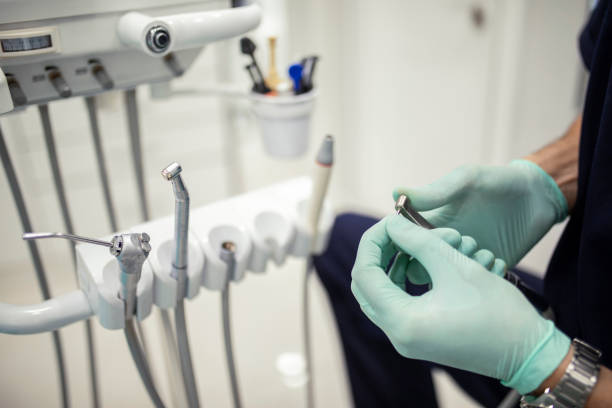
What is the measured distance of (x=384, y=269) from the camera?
56 centimetres

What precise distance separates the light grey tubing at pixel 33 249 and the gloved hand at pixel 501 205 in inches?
19.4

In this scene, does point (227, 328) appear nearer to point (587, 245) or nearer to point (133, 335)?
point (133, 335)

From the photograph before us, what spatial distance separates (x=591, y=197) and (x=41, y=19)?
673mm

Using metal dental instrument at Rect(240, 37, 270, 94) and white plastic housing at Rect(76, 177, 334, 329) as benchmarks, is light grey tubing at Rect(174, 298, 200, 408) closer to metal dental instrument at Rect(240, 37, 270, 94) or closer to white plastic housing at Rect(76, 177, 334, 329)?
white plastic housing at Rect(76, 177, 334, 329)

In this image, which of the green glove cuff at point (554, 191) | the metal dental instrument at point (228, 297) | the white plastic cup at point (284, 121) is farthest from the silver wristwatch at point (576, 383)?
the white plastic cup at point (284, 121)

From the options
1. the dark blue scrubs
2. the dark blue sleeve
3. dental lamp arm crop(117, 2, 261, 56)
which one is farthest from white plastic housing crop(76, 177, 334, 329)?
the dark blue sleeve

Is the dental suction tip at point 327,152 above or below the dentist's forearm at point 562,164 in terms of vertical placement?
above

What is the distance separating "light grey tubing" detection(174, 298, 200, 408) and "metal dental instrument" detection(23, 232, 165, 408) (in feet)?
0.17

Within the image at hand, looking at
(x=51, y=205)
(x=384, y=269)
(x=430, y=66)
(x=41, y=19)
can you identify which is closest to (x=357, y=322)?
(x=384, y=269)

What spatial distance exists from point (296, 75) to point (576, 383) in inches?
21.5

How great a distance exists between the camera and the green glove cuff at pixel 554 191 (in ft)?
2.46

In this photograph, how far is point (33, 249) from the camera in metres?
0.66

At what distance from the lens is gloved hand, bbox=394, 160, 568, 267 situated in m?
0.64

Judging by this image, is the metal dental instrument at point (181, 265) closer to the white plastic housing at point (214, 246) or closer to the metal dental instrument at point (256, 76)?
the white plastic housing at point (214, 246)
